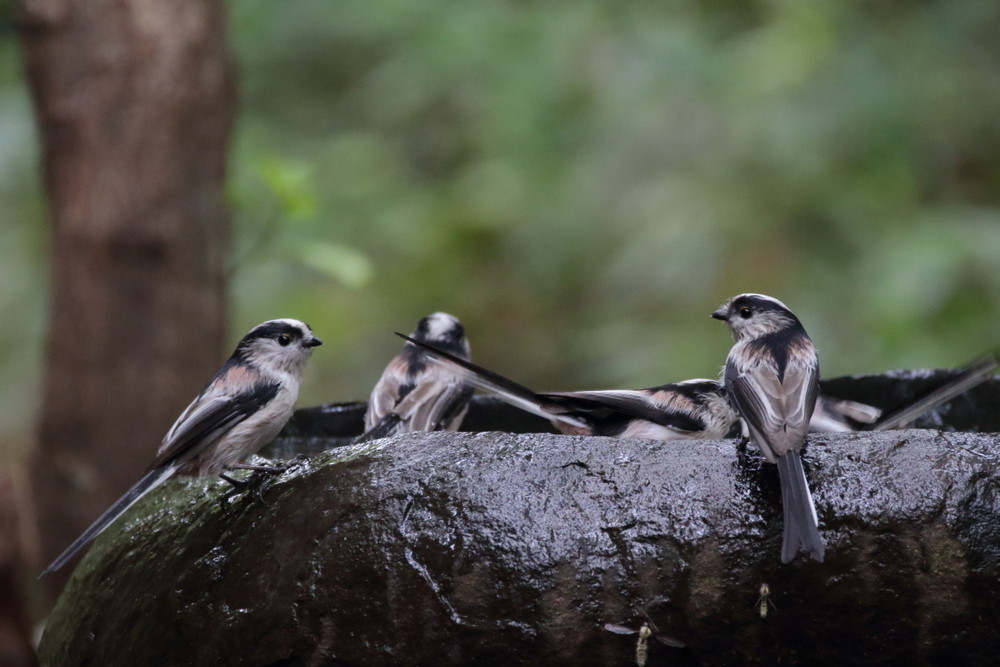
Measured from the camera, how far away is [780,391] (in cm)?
297

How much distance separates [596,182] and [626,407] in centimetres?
519

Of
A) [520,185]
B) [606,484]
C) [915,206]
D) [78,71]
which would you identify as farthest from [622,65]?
[606,484]

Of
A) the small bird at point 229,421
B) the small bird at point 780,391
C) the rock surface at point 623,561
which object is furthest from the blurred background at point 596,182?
the rock surface at point 623,561

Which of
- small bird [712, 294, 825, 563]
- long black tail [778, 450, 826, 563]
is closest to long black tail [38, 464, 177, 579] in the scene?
small bird [712, 294, 825, 563]

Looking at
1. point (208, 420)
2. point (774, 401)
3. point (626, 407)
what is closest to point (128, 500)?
point (208, 420)

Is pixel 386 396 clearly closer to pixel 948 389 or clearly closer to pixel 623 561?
pixel 623 561

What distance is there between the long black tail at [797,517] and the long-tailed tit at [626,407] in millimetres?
821

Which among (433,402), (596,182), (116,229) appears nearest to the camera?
(433,402)

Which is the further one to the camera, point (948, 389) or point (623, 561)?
point (948, 389)

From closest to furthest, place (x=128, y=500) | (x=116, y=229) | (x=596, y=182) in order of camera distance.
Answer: (x=128, y=500) < (x=116, y=229) < (x=596, y=182)

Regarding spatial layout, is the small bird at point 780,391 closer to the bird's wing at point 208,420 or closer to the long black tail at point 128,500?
the bird's wing at point 208,420

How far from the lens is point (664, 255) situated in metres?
7.49

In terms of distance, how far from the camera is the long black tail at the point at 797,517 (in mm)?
2377

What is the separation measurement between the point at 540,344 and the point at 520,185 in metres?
1.77
